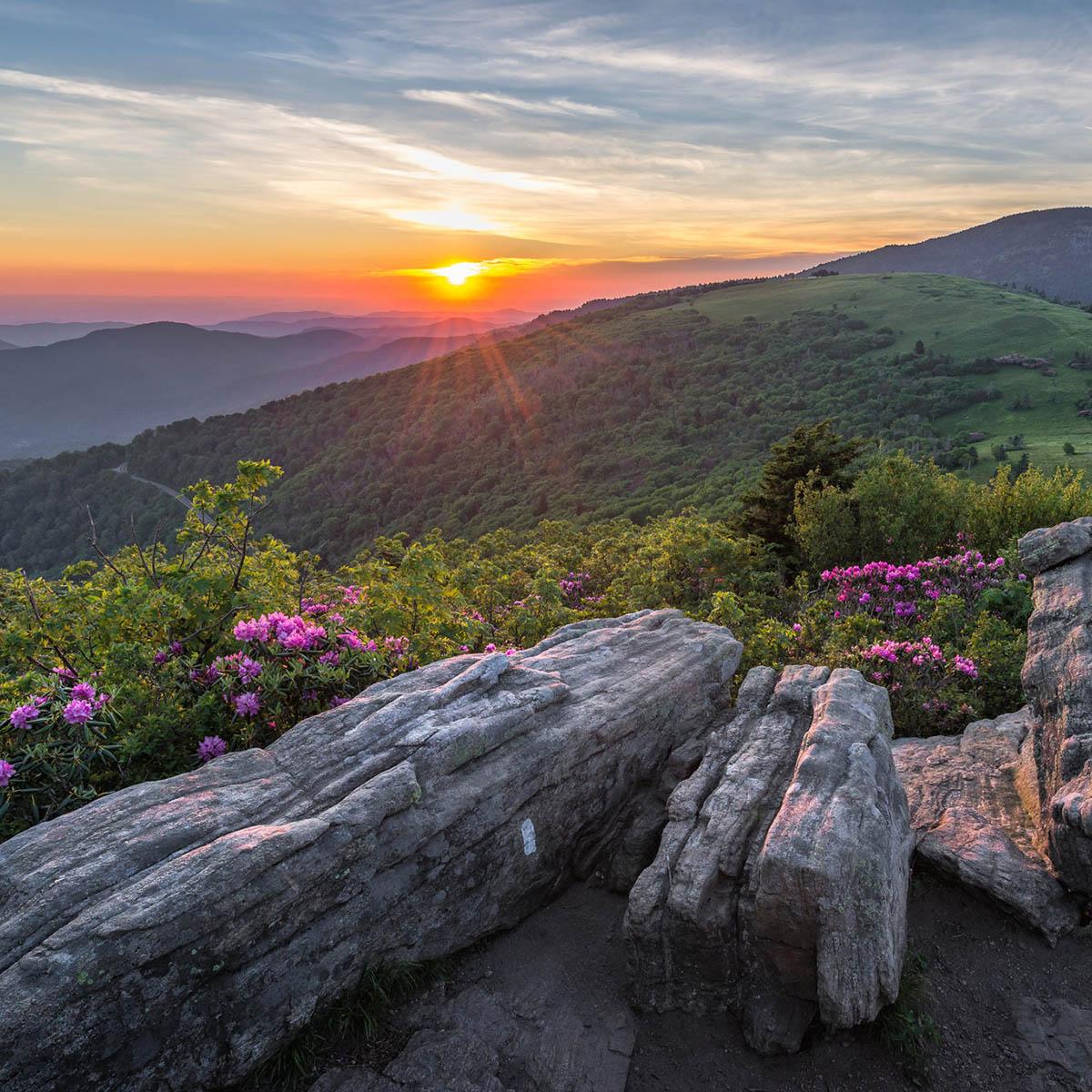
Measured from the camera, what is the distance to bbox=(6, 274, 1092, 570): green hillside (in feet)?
211

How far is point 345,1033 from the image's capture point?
4910mm

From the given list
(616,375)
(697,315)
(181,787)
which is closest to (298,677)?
(181,787)

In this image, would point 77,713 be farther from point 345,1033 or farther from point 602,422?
point 602,422

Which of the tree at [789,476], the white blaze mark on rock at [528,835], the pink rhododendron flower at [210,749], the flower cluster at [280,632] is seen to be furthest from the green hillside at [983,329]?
the pink rhododendron flower at [210,749]

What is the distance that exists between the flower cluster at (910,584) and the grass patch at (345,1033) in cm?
871

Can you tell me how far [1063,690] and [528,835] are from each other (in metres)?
5.32

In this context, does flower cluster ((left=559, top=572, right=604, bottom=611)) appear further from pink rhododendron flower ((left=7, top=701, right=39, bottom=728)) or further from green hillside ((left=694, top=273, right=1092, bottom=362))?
green hillside ((left=694, top=273, right=1092, bottom=362))

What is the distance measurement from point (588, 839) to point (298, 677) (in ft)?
10.6

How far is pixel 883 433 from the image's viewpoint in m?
59.2

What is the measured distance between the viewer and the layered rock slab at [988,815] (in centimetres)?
584

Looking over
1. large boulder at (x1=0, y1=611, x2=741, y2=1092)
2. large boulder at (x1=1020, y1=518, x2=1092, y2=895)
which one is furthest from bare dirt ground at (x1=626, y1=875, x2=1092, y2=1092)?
large boulder at (x1=0, y1=611, x2=741, y2=1092)

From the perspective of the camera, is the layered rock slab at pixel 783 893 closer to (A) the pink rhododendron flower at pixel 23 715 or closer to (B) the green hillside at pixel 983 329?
(A) the pink rhododendron flower at pixel 23 715

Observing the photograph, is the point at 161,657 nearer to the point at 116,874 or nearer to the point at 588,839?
the point at 116,874

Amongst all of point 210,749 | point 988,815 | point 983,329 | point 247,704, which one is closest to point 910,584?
point 988,815
